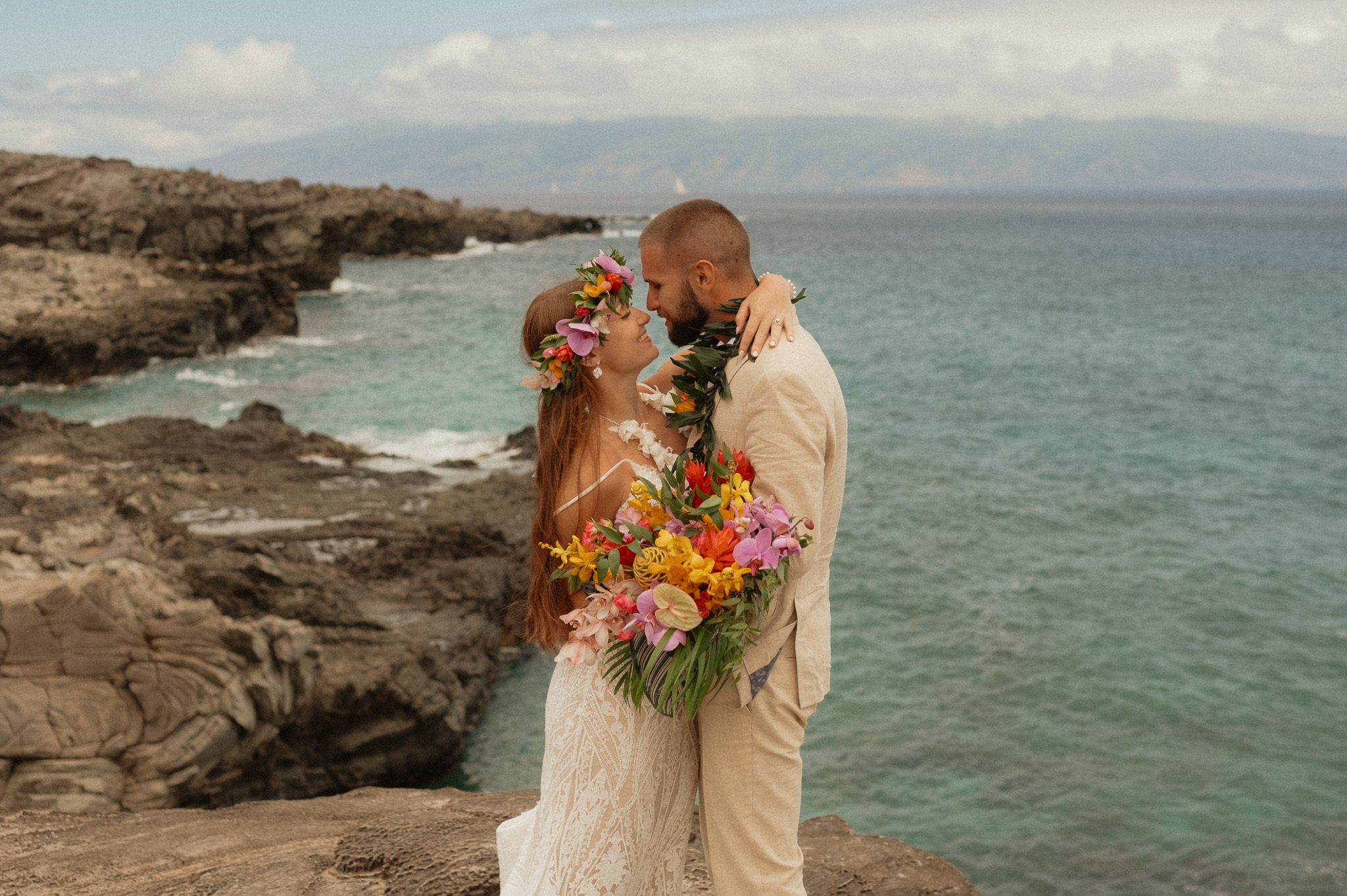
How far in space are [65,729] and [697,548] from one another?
5.58 metres

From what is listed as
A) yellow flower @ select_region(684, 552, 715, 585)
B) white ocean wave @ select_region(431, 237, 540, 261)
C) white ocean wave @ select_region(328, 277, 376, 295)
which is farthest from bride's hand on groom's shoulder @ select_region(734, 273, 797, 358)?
white ocean wave @ select_region(431, 237, 540, 261)

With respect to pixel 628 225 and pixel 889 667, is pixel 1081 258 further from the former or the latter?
pixel 889 667

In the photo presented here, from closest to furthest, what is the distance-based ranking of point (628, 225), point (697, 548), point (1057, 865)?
point (697, 548) < point (1057, 865) < point (628, 225)

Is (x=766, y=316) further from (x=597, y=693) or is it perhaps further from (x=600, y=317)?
(x=597, y=693)

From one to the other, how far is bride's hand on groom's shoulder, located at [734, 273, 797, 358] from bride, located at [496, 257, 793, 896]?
12mm

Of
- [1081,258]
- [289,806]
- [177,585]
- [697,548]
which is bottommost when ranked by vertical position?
[289,806]

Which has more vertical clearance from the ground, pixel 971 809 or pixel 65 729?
pixel 65 729

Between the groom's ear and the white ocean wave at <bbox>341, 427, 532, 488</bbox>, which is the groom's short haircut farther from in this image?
the white ocean wave at <bbox>341, 427, 532, 488</bbox>

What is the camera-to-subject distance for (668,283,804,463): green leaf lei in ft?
11.3

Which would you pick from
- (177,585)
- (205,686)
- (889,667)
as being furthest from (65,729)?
(889,667)

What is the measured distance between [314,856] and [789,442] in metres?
3.21

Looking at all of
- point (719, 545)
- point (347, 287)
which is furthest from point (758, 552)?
point (347, 287)

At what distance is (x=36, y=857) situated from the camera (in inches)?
→ 183

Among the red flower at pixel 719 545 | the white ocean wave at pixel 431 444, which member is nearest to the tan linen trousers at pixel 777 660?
the red flower at pixel 719 545
